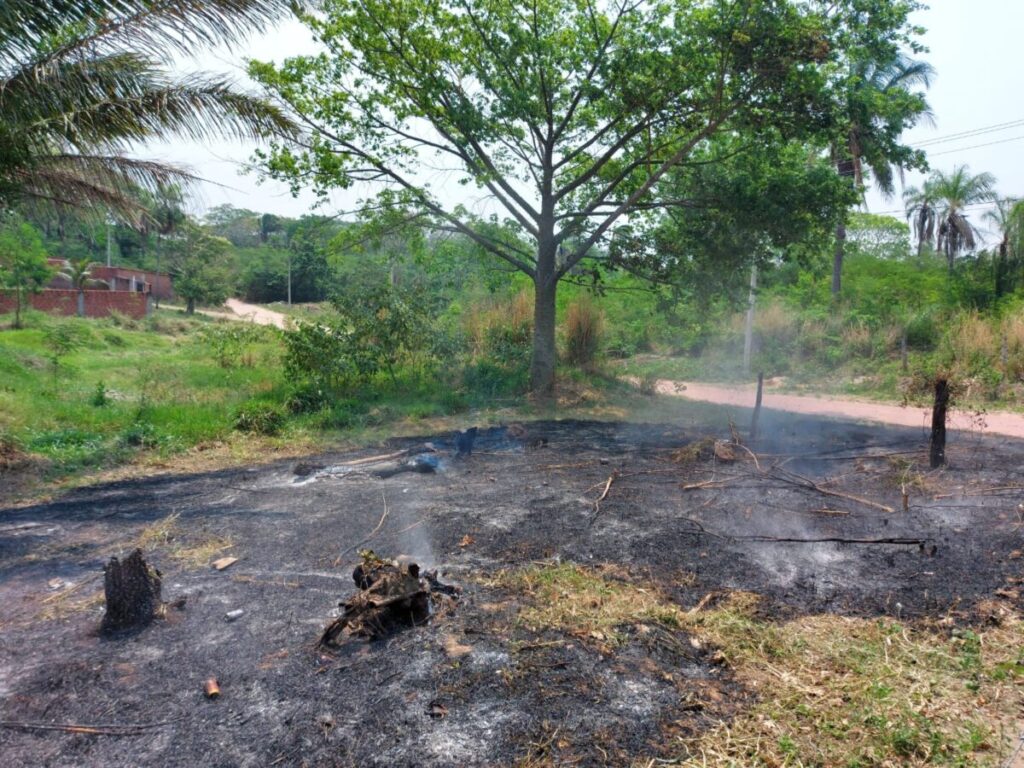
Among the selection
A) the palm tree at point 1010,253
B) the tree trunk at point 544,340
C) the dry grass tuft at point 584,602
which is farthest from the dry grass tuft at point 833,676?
the palm tree at point 1010,253

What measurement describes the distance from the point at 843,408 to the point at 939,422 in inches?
281

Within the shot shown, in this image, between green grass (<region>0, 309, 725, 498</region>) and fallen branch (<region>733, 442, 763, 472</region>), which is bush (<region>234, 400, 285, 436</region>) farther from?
fallen branch (<region>733, 442, 763, 472</region>)

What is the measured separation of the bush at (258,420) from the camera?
9930 millimetres

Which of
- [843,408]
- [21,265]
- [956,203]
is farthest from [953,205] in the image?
[21,265]

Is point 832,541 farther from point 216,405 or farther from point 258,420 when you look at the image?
point 216,405

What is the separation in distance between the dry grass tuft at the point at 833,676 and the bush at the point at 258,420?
6.26 m

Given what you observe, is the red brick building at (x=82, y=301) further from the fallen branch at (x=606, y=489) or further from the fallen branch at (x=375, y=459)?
the fallen branch at (x=606, y=489)

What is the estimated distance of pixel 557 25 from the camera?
12070 millimetres

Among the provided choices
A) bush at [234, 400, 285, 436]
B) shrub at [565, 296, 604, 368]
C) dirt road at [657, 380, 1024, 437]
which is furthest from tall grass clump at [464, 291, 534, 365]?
bush at [234, 400, 285, 436]

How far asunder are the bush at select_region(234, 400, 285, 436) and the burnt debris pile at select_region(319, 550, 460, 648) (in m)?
6.17

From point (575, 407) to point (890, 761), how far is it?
10.8 meters

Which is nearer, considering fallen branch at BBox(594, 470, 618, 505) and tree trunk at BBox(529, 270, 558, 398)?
fallen branch at BBox(594, 470, 618, 505)

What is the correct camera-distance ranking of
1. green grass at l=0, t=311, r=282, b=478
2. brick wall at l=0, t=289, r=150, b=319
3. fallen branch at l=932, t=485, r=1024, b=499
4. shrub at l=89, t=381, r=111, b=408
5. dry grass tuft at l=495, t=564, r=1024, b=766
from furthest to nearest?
brick wall at l=0, t=289, r=150, b=319 < shrub at l=89, t=381, r=111, b=408 < green grass at l=0, t=311, r=282, b=478 < fallen branch at l=932, t=485, r=1024, b=499 < dry grass tuft at l=495, t=564, r=1024, b=766

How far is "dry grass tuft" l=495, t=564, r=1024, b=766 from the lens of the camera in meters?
2.95
